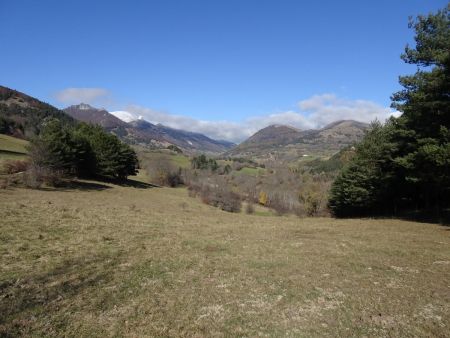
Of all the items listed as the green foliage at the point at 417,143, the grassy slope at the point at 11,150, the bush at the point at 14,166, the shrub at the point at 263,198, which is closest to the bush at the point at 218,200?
the shrub at the point at 263,198

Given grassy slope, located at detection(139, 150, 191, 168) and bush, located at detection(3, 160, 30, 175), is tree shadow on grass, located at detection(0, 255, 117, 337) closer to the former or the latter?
bush, located at detection(3, 160, 30, 175)

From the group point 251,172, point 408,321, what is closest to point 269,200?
point 251,172

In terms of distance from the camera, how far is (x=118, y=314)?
270 inches

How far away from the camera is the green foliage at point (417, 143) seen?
62.9ft

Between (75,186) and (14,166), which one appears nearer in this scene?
(14,166)

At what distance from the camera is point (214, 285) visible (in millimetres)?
8938

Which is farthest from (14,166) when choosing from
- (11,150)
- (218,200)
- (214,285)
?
(214,285)

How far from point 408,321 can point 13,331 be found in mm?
8096

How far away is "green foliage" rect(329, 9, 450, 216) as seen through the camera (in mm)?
19172

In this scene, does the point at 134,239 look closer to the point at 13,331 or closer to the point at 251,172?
the point at 13,331

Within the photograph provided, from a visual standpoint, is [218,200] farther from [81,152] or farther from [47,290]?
[47,290]

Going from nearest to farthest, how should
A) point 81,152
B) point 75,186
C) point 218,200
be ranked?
1. point 75,186
2. point 81,152
3. point 218,200

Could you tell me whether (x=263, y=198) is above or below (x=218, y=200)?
below

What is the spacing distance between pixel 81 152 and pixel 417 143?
46.0 m
